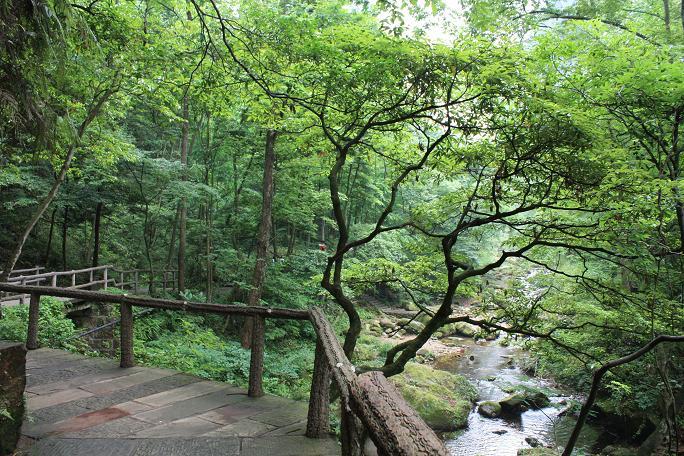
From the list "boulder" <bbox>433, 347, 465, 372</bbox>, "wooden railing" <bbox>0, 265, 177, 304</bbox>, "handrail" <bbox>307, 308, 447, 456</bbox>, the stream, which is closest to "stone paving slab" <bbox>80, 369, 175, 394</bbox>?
"handrail" <bbox>307, 308, 447, 456</bbox>

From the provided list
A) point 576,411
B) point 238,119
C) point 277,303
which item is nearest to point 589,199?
point 576,411

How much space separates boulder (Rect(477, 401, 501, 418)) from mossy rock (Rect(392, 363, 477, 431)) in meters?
0.28

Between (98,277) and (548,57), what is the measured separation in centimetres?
1725

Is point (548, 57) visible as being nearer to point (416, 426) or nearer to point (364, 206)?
point (416, 426)

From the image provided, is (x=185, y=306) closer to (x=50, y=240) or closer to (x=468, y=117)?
(x=468, y=117)

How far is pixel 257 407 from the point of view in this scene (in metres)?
4.00

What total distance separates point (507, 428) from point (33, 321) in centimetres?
993

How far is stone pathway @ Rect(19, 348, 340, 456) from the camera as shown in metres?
3.16

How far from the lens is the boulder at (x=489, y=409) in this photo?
37.0ft

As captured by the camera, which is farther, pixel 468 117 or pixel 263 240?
pixel 263 240

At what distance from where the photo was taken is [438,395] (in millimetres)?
11234

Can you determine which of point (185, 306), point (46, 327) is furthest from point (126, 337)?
point (46, 327)

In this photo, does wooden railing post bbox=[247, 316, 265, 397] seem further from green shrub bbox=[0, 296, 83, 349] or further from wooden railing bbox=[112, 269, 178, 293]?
wooden railing bbox=[112, 269, 178, 293]

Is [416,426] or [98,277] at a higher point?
[416,426]
